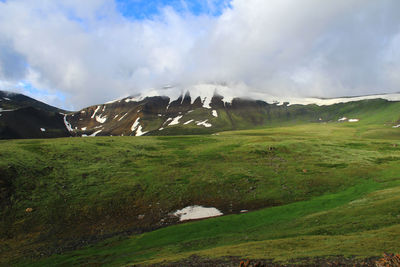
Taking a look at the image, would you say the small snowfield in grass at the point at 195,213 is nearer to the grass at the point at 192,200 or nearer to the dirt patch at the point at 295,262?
the grass at the point at 192,200

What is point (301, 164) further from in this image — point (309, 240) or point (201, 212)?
point (309, 240)

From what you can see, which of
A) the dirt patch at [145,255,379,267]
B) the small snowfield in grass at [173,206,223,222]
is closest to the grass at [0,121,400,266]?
the dirt patch at [145,255,379,267]

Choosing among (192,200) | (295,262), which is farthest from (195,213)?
(295,262)

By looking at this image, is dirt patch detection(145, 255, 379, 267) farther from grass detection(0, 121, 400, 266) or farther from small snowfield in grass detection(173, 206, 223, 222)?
small snowfield in grass detection(173, 206, 223, 222)

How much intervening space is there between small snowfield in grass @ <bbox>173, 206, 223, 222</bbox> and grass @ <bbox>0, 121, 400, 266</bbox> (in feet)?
6.28

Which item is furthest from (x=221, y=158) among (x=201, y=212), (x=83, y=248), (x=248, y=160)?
(x=83, y=248)

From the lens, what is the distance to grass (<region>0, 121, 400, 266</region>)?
87.5ft

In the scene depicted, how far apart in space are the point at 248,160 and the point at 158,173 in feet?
86.2

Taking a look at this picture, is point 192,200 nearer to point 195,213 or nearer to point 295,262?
point 195,213

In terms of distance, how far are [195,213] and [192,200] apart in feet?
15.5

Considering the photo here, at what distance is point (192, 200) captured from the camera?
47.5 metres

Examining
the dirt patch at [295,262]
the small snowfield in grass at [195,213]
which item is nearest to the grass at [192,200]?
the dirt patch at [295,262]

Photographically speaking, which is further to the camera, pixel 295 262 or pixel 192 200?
pixel 192 200

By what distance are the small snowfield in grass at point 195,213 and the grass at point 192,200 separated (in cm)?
191
